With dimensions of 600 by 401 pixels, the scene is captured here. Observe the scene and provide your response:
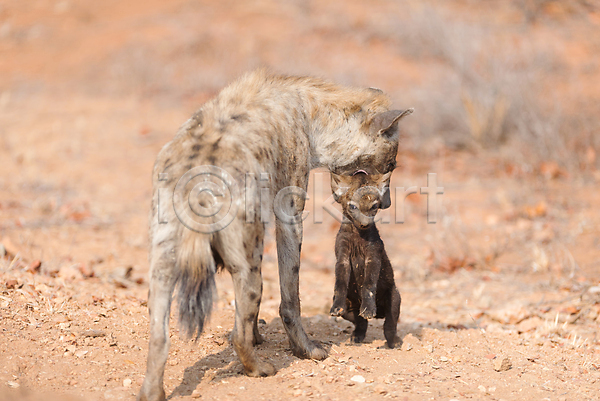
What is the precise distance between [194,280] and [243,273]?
0.33m

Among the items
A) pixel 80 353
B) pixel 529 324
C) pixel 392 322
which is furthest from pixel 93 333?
pixel 529 324

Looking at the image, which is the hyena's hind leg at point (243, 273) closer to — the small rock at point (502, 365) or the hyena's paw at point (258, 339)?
the hyena's paw at point (258, 339)

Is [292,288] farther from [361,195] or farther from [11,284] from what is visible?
[11,284]

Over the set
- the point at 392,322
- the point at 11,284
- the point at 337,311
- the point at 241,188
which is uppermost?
the point at 241,188

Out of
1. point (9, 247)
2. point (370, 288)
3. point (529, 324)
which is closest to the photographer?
point (370, 288)

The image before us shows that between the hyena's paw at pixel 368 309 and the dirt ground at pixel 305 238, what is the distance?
1.05 feet

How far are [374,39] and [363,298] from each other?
14.3 m

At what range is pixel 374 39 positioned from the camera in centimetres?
1759

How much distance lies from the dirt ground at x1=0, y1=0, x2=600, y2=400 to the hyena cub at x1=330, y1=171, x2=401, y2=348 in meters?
0.27

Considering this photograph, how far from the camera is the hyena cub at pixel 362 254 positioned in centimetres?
466

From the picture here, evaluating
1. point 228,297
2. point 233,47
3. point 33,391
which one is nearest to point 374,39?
point 233,47

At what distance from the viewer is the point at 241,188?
367 centimetres

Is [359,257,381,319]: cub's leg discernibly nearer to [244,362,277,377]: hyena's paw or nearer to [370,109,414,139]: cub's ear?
[244,362,277,377]: hyena's paw

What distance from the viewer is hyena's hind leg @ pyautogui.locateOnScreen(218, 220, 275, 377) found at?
142 inches
